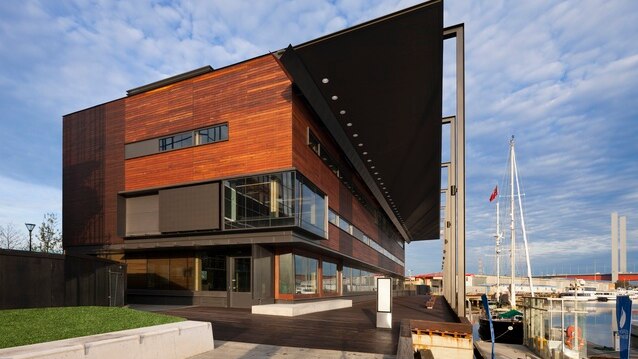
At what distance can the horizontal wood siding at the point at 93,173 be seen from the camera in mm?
24422

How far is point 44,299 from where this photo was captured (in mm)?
12133

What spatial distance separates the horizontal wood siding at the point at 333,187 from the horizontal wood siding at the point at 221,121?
3.20ft

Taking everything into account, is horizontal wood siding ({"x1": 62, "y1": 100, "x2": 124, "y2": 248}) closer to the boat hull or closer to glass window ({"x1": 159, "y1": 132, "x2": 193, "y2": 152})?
glass window ({"x1": 159, "y1": 132, "x2": 193, "y2": 152})

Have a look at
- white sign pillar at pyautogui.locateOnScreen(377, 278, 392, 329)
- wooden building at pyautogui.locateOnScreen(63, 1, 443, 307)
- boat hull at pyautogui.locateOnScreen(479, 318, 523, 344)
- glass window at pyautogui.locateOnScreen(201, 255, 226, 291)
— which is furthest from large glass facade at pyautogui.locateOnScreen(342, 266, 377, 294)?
white sign pillar at pyautogui.locateOnScreen(377, 278, 392, 329)

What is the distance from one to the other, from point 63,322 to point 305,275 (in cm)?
1686

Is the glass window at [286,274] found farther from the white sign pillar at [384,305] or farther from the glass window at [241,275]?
the white sign pillar at [384,305]

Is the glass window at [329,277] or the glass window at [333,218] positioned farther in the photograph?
the glass window at [329,277]

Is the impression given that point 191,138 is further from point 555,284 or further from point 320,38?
point 555,284

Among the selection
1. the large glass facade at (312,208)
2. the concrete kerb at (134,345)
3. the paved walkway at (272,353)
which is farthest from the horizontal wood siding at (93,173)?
the concrete kerb at (134,345)

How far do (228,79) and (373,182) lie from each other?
16962 mm

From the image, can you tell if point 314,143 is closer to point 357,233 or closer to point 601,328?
point 357,233

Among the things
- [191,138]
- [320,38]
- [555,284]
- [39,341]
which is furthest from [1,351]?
[555,284]

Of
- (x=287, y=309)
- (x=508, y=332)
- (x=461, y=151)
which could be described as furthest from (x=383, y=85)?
(x=508, y=332)

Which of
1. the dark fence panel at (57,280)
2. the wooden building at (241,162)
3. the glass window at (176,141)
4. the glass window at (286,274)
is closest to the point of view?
the dark fence panel at (57,280)
